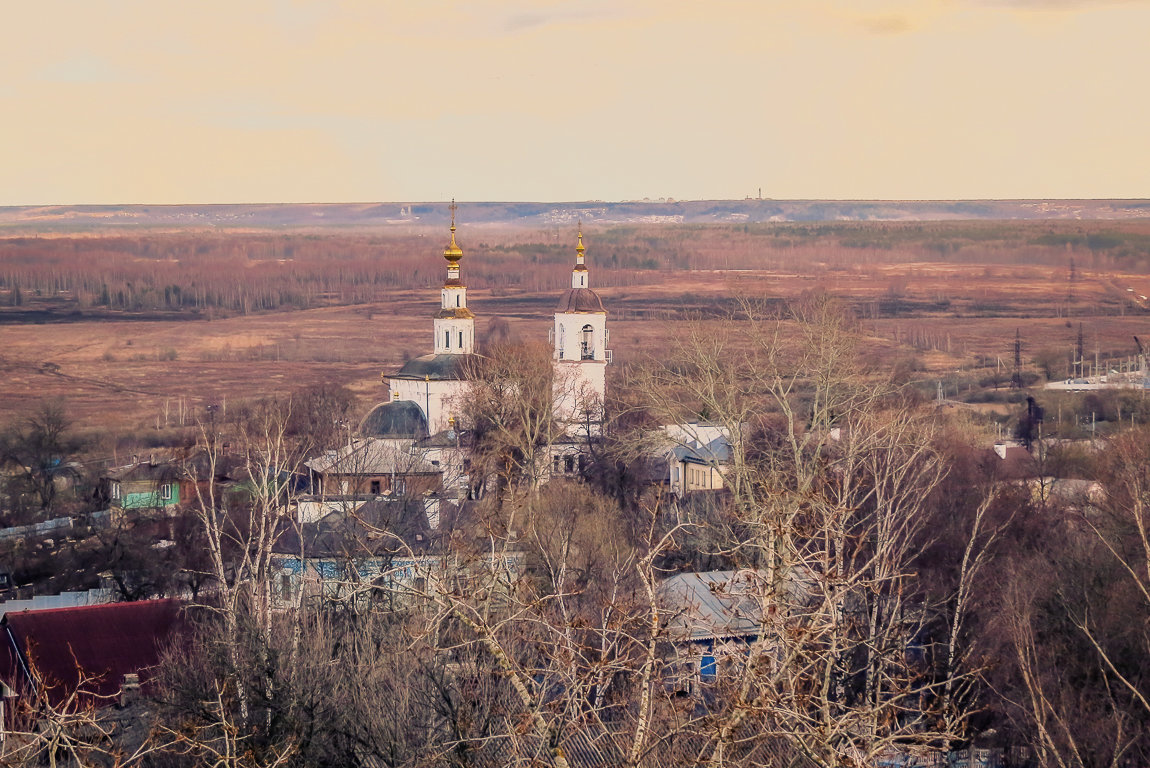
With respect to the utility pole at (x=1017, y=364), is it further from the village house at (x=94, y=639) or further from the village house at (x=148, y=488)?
the village house at (x=94, y=639)

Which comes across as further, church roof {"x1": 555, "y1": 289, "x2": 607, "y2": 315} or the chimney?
church roof {"x1": 555, "y1": 289, "x2": 607, "y2": 315}

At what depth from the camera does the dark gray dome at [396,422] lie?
1955 inches

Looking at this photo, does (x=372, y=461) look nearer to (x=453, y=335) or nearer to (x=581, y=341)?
(x=453, y=335)

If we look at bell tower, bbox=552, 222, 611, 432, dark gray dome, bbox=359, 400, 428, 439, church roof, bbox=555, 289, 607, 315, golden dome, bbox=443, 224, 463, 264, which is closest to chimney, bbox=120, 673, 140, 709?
dark gray dome, bbox=359, 400, 428, 439

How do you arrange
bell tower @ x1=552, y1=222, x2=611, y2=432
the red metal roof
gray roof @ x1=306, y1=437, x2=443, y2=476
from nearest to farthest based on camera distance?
the red metal roof → gray roof @ x1=306, y1=437, x2=443, y2=476 → bell tower @ x1=552, y1=222, x2=611, y2=432

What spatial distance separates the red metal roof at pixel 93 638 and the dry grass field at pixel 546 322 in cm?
5187

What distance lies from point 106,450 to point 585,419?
36.8 meters

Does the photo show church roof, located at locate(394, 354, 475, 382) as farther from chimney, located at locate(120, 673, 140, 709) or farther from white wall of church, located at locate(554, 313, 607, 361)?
chimney, located at locate(120, 673, 140, 709)

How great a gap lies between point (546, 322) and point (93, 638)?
88.5m

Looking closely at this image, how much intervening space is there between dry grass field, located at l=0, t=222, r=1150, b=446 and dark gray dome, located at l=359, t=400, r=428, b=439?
85.9ft

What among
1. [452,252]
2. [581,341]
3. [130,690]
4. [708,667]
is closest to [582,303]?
[581,341]

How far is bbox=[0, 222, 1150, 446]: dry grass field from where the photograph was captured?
3615 inches

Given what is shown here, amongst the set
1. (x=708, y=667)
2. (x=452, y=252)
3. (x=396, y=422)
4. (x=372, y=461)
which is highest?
(x=452, y=252)

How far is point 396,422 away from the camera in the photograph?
50.2 meters
